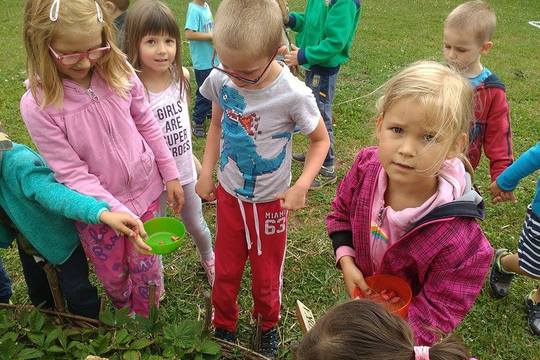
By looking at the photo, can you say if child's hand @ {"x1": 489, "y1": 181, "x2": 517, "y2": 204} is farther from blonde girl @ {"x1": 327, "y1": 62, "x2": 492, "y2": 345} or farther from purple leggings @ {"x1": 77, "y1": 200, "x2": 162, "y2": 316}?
purple leggings @ {"x1": 77, "y1": 200, "x2": 162, "y2": 316}

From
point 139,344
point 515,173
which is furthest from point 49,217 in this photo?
point 515,173

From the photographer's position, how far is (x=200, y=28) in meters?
4.12

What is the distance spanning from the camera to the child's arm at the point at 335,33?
3203mm

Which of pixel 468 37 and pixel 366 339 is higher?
pixel 468 37

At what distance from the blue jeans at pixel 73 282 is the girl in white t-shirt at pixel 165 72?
63 centimetres

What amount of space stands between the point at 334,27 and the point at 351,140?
138cm

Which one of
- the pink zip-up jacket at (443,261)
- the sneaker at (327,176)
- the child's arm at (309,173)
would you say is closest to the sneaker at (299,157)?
the sneaker at (327,176)

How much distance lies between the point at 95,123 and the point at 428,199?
1.14m

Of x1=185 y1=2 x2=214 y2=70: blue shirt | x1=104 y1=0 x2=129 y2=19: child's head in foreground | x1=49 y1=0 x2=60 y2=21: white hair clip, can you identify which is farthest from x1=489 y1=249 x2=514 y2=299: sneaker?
x1=185 y1=2 x2=214 y2=70: blue shirt

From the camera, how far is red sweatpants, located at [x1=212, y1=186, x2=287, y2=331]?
6.53 feet

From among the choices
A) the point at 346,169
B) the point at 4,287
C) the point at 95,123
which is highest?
the point at 95,123

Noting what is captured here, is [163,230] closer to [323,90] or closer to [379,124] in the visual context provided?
[379,124]

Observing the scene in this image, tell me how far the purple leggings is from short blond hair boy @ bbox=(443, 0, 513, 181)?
1.62 meters

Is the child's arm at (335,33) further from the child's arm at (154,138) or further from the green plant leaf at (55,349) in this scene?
the green plant leaf at (55,349)
